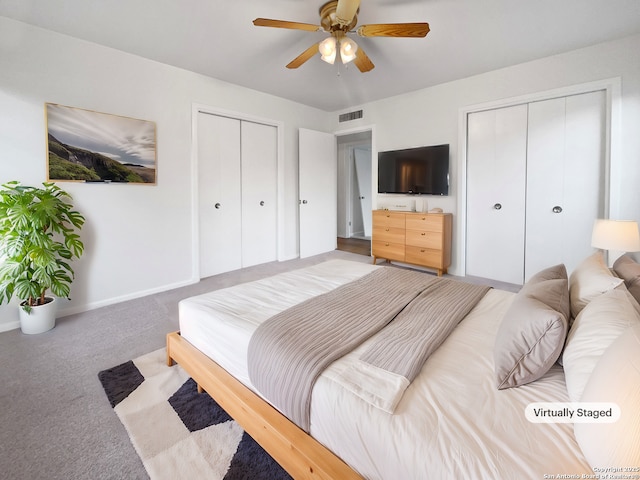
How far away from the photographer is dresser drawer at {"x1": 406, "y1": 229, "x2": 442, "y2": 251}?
3.87m

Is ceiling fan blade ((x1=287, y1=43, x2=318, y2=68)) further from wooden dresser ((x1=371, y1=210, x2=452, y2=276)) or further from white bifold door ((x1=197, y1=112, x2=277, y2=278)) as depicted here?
wooden dresser ((x1=371, y1=210, x2=452, y2=276))

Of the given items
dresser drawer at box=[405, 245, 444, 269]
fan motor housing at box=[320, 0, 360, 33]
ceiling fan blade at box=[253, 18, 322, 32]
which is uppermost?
fan motor housing at box=[320, 0, 360, 33]

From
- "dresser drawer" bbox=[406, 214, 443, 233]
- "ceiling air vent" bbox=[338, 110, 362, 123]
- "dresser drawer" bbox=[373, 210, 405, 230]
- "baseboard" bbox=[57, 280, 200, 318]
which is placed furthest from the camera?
"ceiling air vent" bbox=[338, 110, 362, 123]

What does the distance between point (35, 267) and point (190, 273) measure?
1.51m

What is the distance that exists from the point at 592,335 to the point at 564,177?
10.2 feet

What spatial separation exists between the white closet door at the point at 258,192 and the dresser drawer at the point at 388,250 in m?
1.61

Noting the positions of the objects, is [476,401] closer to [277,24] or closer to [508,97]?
[277,24]

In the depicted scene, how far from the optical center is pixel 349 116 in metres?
5.05

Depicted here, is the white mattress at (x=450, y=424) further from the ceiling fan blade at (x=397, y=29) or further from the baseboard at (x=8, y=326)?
the baseboard at (x=8, y=326)

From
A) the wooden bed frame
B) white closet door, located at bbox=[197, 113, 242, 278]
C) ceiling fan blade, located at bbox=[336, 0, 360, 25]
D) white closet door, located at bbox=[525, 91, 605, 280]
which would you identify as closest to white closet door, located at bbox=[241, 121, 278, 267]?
white closet door, located at bbox=[197, 113, 242, 278]

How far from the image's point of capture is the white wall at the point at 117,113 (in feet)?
8.30

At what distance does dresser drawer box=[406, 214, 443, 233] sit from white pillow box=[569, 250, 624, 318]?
2.38 meters

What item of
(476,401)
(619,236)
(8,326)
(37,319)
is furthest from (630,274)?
(8,326)

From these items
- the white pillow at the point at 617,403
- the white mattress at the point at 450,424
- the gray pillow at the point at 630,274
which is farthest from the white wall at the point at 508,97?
the white pillow at the point at 617,403
